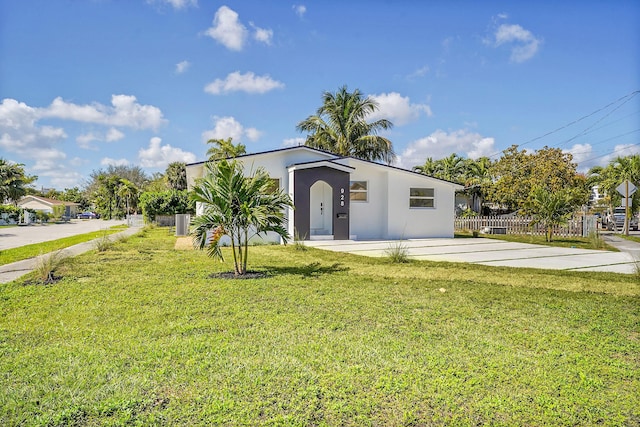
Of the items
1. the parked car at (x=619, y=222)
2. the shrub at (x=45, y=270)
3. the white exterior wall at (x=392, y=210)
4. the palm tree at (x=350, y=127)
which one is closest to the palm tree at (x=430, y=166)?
the palm tree at (x=350, y=127)

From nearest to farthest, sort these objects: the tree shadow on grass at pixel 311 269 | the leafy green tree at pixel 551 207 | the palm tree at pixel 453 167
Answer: the tree shadow on grass at pixel 311 269
the leafy green tree at pixel 551 207
the palm tree at pixel 453 167

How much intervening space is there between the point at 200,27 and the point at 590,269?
12.5 meters

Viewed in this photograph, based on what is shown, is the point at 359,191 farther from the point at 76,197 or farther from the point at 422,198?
the point at 76,197

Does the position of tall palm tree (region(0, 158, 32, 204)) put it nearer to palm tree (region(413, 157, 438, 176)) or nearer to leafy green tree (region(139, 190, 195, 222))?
leafy green tree (region(139, 190, 195, 222))

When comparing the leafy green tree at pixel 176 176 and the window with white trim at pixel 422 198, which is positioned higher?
the leafy green tree at pixel 176 176

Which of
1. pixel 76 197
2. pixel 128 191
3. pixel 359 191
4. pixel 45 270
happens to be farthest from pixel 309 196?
pixel 76 197

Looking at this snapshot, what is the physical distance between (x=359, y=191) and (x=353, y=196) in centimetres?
39

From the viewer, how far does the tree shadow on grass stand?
28.5ft

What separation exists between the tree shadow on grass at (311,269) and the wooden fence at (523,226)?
13913 mm

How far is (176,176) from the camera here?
47.3 metres

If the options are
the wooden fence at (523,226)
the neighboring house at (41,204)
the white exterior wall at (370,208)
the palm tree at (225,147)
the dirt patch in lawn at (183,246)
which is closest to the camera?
the dirt patch in lawn at (183,246)

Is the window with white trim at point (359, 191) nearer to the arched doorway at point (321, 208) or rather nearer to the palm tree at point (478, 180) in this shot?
the arched doorway at point (321, 208)

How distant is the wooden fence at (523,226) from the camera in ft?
68.8

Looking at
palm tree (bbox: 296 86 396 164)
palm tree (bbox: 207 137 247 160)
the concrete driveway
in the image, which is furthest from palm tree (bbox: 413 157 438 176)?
the concrete driveway
